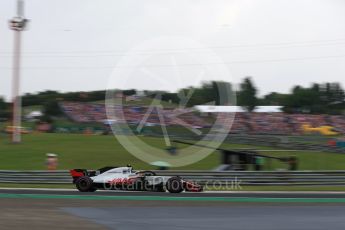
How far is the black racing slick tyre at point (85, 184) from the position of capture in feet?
51.8

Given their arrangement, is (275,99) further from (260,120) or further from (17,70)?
(17,70)

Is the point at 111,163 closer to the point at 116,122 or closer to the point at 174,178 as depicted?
the point at 116,122

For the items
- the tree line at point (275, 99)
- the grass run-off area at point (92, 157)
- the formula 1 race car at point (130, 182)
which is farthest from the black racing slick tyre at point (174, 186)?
the tree line at point (275, 99)

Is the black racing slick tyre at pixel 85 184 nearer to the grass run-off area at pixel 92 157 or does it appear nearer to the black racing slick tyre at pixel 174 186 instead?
the black racing slick tyre at pixel 174 186

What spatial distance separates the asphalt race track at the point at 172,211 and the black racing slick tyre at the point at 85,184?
43 centimetres

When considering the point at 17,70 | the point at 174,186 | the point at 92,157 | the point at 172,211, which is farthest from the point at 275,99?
the point at 172,211

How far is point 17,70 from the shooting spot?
3822 centimetres

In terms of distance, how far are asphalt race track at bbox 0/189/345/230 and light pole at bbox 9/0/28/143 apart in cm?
2140

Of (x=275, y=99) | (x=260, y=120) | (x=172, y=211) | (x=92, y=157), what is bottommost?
(x=172, y=211)

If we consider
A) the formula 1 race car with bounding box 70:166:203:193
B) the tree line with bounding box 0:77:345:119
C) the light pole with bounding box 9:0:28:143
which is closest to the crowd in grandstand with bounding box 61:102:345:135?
the tree line with bounding box 0:77:345:119

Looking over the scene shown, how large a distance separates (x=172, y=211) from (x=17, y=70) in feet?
97.6

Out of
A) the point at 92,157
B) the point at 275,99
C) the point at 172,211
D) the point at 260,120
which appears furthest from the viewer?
the point at 275,99

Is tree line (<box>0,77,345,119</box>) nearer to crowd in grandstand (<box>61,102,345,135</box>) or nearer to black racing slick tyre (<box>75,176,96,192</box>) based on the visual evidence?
crowd in grandstand (<box>61,102,345,135</box>)

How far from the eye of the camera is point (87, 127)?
59.3 metres
